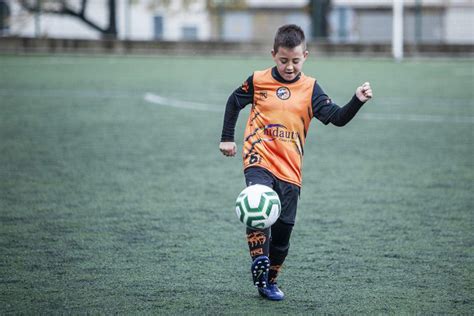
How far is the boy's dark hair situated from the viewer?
4.52 metres

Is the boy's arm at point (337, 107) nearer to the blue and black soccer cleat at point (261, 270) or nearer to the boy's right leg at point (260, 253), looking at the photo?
the boy's right leg at point (260, 253)

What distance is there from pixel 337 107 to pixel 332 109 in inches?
1.3

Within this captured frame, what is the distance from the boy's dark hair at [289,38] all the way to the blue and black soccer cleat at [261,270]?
1.10 metres

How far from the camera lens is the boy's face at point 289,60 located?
179 inches

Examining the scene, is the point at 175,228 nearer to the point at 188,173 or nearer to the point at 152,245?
the point at 152,245

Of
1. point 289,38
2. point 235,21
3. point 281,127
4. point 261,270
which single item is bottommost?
point 261,270

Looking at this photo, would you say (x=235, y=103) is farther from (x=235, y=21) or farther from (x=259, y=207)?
(x=235, y=21)

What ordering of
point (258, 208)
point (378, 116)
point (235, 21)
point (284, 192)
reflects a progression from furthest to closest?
point (235, 21) < point (378, 116) < point (284, 192) < point (258, 208)

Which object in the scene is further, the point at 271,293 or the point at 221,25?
the point at 221,25

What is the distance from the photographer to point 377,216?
6.65 metres

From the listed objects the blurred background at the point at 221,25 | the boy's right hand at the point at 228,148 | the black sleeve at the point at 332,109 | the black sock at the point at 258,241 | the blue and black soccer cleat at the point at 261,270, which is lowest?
the blue and black soccer cleat at the point at 261,270

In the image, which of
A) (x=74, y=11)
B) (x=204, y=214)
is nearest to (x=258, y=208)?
(x=204, y=214)

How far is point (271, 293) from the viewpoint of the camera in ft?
14.9

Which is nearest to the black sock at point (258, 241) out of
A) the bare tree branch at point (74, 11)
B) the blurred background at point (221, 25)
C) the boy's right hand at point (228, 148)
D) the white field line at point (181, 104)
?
the boy's right hand at point (228, 148)
